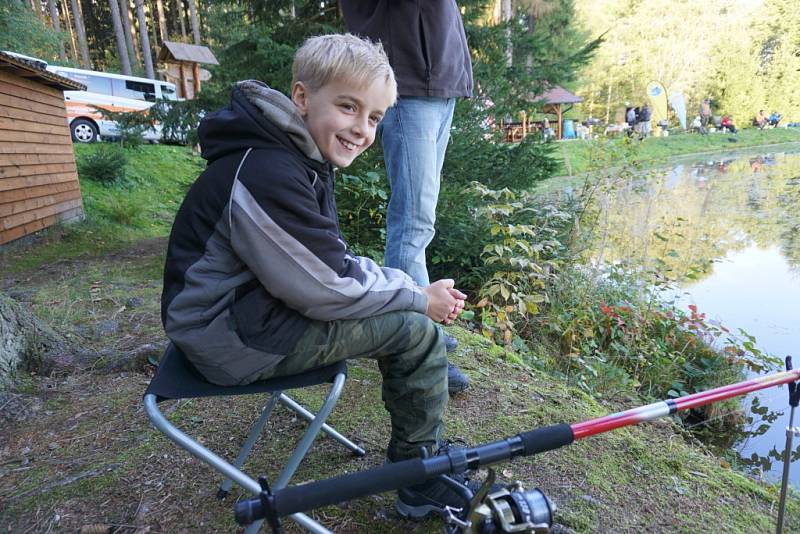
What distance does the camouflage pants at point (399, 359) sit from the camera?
4.79 feet

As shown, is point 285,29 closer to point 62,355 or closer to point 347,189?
point 347,189

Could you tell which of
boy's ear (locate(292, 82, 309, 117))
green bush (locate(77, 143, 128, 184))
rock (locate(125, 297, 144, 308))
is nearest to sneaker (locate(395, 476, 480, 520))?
boy's ear (locate(292, 82, 309, 117))

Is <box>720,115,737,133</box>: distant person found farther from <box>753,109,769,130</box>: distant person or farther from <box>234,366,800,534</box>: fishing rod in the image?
<box>234,366,800,534</box>: fishing rod

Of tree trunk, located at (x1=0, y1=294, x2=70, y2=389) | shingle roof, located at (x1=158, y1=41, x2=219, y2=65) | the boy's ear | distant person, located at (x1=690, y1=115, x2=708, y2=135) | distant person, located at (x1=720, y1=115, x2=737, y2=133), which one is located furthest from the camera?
distant person, located at (x1=720, y1=115, x2=737, y2=133)

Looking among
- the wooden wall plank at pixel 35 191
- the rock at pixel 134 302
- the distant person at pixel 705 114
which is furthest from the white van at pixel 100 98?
the distant person at pixel 705 114

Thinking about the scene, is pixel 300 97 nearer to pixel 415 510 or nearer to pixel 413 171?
pixel 413 171

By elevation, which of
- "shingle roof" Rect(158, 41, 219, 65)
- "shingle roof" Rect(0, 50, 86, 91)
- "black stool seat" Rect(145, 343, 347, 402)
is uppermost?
"shingle roof" Rect(158, 41, 219, 65)

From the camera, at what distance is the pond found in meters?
3.68

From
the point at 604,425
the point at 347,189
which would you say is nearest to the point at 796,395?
the point at 604,425

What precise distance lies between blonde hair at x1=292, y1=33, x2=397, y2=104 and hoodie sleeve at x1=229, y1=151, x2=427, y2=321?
1.01ft

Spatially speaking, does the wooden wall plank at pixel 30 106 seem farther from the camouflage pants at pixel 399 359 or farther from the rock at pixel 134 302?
the camouflage pants at pixel 399 359

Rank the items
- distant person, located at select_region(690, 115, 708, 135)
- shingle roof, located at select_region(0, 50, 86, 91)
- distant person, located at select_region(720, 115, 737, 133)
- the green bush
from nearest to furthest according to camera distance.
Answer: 1. shingle roof, located at select_region(0, 50, 86, 91)
2. the green bush
3. distant person, located at select_region(690, 115, 708, 135)
4. distant person, located at select_region(720, 115, 737, 133)

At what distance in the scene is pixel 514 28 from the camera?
5703mm

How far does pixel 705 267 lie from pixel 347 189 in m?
4.61
